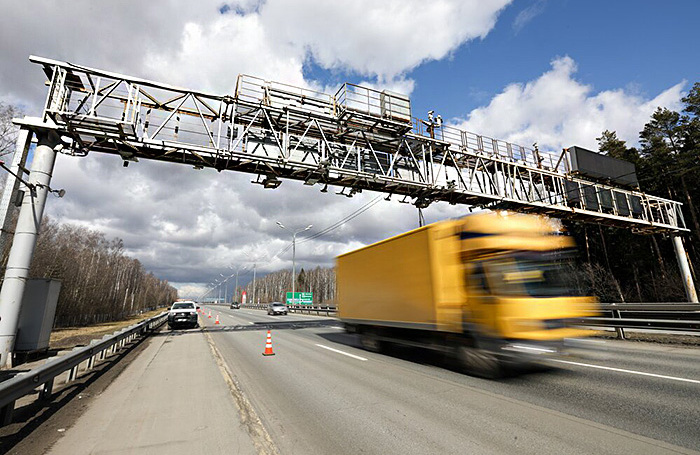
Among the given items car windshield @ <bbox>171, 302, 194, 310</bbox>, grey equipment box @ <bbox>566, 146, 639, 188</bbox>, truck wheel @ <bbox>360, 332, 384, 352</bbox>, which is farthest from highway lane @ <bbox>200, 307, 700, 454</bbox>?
grey equipment box @ <bbox>566, 146, 639, 188</bbox>

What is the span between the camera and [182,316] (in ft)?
68.4

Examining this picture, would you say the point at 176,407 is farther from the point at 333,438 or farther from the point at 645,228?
the point at 645,228

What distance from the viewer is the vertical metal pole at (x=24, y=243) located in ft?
30.6

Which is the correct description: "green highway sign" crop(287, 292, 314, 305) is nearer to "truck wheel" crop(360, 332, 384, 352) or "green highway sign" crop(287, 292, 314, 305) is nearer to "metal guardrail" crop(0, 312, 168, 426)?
"truck wheel" crop(360, 332, 384, 352)

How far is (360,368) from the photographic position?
317 inches

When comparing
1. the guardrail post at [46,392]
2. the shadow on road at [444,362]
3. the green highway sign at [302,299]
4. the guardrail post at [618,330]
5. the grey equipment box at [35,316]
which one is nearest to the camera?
the guardrail post at [46,392]

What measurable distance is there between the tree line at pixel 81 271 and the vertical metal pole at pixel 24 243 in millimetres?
11604

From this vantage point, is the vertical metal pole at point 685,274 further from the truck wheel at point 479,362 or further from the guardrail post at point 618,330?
the truck wheel at point 479,362

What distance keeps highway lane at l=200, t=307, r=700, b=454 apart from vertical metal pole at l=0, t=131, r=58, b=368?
7057 millimetres

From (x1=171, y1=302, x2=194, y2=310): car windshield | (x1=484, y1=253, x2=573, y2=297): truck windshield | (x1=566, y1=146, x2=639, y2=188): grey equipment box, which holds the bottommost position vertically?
(x1=171, y1=302, x2=194, y2=310): car windshield

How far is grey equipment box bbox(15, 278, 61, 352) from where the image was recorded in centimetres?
985

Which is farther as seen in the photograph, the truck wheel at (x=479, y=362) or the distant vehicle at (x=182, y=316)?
the distant vehicle at (x=182, y=316)

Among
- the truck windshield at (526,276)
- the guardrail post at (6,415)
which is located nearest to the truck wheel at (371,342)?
the truck windshield at (526,276)

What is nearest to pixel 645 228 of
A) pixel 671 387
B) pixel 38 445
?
pixel 671 387
